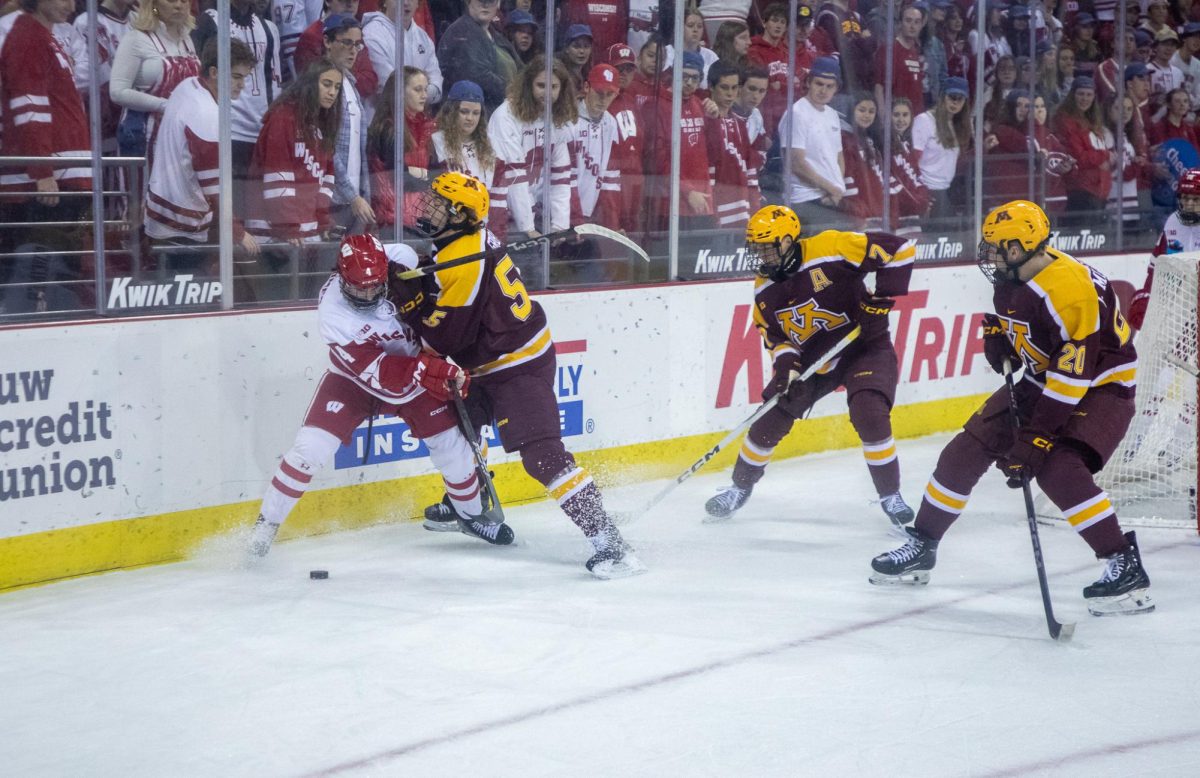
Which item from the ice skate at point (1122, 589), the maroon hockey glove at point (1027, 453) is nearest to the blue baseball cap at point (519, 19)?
the maroon hockey glove at point (1027, 453)

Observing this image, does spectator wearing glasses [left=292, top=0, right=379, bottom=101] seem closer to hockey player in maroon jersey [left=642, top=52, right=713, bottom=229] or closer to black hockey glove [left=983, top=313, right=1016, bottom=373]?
hockey player in maroon jersey [left=642, top=52, right=713, bottom=229]

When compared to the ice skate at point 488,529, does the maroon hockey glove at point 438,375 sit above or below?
above

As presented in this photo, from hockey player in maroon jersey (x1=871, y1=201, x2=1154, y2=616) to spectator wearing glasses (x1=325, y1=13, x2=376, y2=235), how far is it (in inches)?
93.1

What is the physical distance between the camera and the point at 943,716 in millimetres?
3127

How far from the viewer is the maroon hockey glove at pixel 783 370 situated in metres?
5.09

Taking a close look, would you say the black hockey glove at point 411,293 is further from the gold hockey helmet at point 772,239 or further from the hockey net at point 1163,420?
the hockey net at point 1163,420

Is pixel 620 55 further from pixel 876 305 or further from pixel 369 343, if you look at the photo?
pixel 369 343

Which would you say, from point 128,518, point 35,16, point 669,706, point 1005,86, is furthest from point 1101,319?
point 1005,86

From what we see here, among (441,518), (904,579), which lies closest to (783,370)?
(904,579)

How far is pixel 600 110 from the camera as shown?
619 cm

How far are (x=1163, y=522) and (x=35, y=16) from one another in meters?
4.12

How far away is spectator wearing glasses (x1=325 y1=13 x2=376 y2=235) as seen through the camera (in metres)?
5.18

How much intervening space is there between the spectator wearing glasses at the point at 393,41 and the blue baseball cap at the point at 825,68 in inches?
88.4

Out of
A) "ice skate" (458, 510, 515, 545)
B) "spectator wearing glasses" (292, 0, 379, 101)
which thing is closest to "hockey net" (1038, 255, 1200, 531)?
"ice skate" (458, 510, 515, 545)
